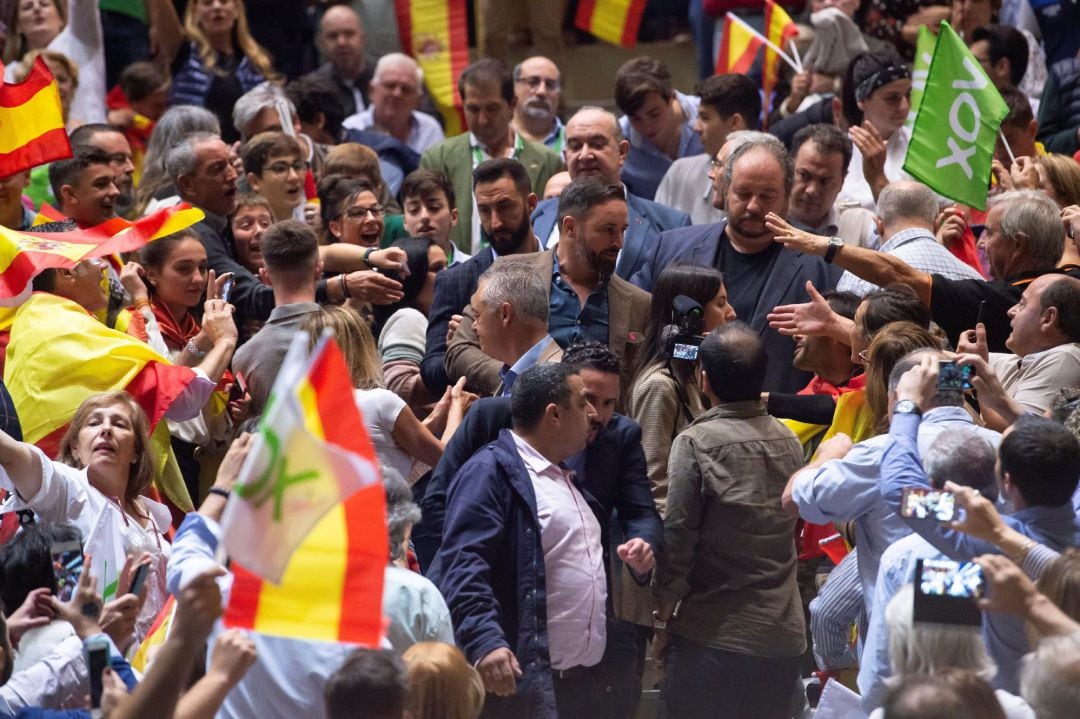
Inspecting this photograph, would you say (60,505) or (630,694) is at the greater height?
(60,505)

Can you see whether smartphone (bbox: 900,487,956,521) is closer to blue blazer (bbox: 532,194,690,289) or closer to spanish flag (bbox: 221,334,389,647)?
spanish flag (bbox: 221,334,389,647)

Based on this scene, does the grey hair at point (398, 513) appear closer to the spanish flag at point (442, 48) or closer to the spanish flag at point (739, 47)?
the spanish flag at point (739, 47)

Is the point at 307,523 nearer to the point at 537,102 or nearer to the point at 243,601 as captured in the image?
the point at 243,601

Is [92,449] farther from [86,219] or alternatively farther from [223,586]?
[86,219]

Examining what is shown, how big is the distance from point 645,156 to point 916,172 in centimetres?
214

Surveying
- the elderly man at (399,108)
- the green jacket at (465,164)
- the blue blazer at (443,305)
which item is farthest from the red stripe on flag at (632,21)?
the blue blazer at (443,305)

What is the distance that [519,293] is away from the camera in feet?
20.9

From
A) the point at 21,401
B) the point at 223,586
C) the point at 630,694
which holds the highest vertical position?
the point at 223,586

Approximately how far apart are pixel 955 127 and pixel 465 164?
272cm

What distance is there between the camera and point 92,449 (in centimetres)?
583

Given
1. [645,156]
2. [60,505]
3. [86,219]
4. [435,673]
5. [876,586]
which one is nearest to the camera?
[435,673]

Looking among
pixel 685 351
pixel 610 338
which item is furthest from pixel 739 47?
pixel 685 351

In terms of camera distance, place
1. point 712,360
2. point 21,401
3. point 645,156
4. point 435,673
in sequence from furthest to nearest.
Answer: point 645,156
point 21,401
point 712,360
point 435,673

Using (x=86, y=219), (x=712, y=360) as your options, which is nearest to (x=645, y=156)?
(x=86, y=219)
